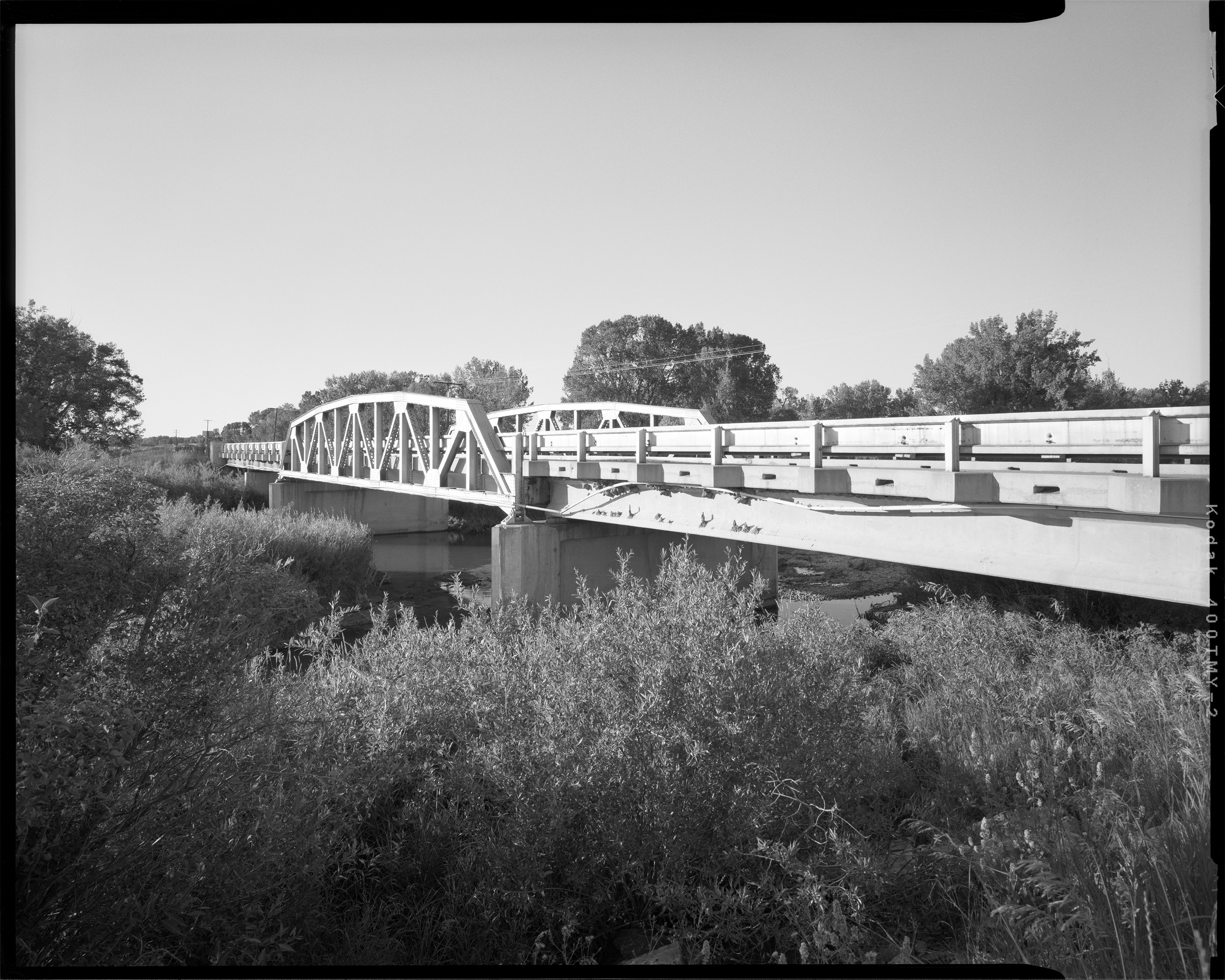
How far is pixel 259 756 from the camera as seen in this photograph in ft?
12.3

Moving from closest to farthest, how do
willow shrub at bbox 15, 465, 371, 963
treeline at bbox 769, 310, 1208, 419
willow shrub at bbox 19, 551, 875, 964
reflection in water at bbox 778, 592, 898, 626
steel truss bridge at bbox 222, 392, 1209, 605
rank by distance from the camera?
willow shrub at bbox 15, 465, 371, 963, willow shrub at bbox 19, 551, 875, 964, steel truss bridge at bbox 222, 392, 1209, 605, reflection in water at bbox 778, 592, 898, 626, treeline at bbox 769, 310, 1208, 419

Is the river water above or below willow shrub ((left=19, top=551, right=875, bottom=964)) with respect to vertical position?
below

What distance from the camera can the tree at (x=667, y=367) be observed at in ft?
149

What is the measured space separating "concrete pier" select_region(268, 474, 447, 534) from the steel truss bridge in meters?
16.7

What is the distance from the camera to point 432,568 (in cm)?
2320

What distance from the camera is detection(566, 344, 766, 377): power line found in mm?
46250

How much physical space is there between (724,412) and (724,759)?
129 feet

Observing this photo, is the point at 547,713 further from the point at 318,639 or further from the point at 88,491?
the point at 318,639

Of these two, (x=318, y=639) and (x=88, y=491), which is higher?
(x=88, y=491)

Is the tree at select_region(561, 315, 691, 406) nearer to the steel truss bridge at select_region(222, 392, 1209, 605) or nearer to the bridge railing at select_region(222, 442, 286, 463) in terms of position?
the bridge railing at select_region(222, 442, 286, 463)

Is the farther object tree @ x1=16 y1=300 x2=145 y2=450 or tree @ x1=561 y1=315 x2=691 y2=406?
tree @ x1=561 y1=315 x2=691 y2=406

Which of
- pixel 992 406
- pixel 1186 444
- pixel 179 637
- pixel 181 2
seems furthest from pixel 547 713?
pixel 992 406

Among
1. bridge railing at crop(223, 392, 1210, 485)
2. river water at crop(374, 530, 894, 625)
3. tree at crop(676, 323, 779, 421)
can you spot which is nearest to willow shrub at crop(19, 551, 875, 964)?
bridge railing at crop(223, 392, 1210, 485)

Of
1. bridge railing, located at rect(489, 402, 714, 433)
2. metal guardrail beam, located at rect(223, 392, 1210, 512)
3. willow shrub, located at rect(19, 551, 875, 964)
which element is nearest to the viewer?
willow shrub, located at rect(19, 551, 875, 964)
